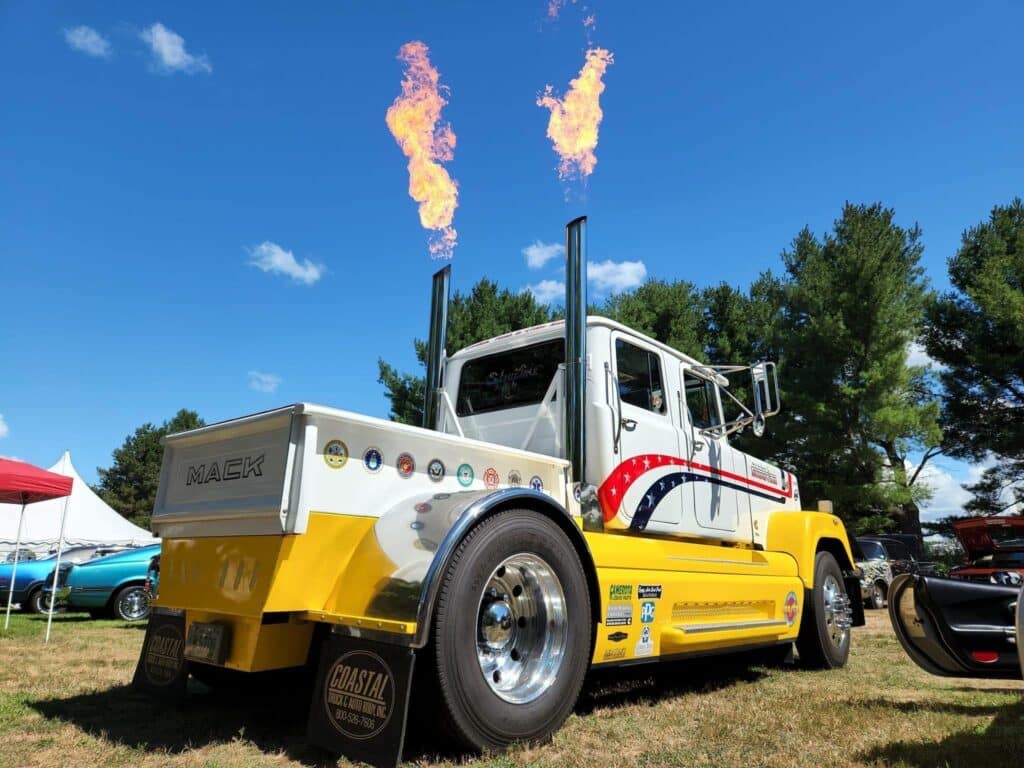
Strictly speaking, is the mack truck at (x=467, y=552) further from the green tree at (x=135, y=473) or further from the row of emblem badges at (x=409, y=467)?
the green tree at (x=135, y=473)

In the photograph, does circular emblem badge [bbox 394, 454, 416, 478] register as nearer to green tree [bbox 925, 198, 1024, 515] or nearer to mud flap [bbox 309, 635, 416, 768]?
mud flap [bbox 309, 635, 416, 768]

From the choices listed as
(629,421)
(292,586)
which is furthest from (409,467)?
(629,421)

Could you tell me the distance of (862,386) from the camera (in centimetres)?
2134

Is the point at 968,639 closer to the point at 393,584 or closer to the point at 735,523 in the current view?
the point at 735,523

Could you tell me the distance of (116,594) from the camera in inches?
455

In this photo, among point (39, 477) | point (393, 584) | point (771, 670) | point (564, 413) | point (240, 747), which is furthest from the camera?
point (39, 477)

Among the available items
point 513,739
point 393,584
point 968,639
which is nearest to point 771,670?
point 968,639

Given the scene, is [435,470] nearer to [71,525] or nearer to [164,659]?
[164,659]

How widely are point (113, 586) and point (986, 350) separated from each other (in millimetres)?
25012

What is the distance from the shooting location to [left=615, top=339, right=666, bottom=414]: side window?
16.6 ft

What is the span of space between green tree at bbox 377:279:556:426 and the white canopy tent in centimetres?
882

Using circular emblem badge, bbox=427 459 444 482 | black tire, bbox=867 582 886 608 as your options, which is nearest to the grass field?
circular emblem badge, bbox=427 459 444 482

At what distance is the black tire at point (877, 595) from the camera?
15.7m

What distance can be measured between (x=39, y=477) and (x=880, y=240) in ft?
77.8
